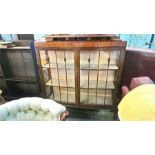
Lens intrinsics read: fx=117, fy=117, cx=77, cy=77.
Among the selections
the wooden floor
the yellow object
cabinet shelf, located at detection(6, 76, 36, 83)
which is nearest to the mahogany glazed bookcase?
the wooden floor

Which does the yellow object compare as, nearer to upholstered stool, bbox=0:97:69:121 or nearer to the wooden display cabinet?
upholstered stool, bbox=0:97:69:121

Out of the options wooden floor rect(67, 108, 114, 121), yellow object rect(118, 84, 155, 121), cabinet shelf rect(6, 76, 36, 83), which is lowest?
wooden floor rect(67, 108, 114, 121)

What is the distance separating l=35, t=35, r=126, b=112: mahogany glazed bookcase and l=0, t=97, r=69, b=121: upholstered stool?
0.40 meters

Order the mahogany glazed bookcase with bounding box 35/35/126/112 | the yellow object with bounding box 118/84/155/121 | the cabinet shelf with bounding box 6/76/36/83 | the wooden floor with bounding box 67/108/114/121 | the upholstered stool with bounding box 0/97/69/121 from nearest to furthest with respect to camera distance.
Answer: the yellow object with bounding box 118/84/155/121 → the upholstered stool with bounding box 0/97/69/121 → the mahogany glazed bookcase with bounding box 35/35/126/112 → the wooden floor with bounding box 67/108/114/121 → the cabinet shelf with bounding box 6/76/36/83

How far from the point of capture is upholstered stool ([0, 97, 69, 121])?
3.34 feet

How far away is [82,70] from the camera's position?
1335mm

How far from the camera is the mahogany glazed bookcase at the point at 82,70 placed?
45.1 inches

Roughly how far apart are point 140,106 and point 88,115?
3.41 ft

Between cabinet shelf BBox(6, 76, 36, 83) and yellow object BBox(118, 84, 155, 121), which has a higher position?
yellow object BBox(118, 84, 155, 121)

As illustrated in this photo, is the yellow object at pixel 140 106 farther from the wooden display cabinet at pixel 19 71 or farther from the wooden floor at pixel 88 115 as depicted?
the wooden display cabinet at pixel 19 71
